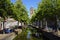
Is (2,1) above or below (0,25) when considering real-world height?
above

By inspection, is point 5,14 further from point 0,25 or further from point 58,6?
point 0,25

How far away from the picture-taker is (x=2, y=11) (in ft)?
109

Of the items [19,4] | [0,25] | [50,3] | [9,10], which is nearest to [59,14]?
[50,3]

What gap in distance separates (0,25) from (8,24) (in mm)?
18628

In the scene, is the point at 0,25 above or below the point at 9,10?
below

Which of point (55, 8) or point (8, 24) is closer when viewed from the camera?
point (55, 8)

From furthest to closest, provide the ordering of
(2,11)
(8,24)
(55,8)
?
(8,24) < (55,8) < (2,11)

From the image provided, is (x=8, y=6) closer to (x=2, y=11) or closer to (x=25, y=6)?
(x=2, y=11)

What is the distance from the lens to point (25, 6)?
7969cm

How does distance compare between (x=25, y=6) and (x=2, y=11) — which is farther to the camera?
(x=25, y=6)

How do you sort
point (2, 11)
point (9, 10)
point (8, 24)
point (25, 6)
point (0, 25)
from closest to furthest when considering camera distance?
point (2, 11) < point (9, 10) < point (0, 25) < point (8, 24) < point (25, 6)

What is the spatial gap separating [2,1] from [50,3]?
12.2 meters

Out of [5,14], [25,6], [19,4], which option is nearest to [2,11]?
[5,14]

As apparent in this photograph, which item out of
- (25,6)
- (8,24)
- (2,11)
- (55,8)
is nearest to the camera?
(2,11)
